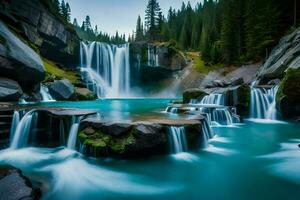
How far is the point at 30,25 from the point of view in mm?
34406

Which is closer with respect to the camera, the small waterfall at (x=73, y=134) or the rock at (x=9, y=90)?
the small waterfall at (x=73, y=134)

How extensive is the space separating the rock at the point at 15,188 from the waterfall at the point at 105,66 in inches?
1408

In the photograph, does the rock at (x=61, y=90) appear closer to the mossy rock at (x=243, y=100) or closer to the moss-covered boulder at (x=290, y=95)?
the mossy rock at (x=243, y=100)

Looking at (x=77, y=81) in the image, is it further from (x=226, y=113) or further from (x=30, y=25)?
(x=226, y=113)

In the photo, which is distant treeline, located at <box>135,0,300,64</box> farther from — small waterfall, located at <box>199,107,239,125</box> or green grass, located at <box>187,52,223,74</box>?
small waterfall, located at <box>199,107,239,125</box>

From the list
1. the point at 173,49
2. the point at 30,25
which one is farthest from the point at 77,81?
the point at 173,49

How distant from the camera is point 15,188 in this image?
5414mm

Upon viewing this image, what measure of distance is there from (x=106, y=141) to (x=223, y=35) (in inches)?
1522

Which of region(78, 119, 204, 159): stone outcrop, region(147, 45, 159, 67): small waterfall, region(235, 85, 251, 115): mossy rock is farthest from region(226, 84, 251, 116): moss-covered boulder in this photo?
region(147, 45, 159, 67): small waterfall

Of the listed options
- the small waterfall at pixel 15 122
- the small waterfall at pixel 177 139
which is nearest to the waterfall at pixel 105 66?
the small waterfall at pixel 15 122

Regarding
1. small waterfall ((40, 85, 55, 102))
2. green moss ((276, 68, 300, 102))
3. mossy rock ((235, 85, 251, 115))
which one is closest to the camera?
green moss ((276, 68, 300, 102))

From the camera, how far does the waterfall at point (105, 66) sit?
42625mm

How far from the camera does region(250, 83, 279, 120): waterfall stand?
18.4m

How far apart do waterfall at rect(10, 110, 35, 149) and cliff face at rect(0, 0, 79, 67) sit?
21.7 metres
